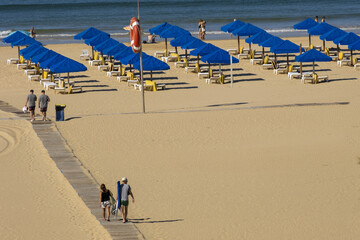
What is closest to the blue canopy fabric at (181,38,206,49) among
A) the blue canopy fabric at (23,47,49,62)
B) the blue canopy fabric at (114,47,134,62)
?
the blue canopy fabric at (114,47,134,62)

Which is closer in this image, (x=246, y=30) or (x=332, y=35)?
(x=332, y=35)

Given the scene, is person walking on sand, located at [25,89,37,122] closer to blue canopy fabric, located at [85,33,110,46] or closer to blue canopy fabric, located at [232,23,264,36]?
blue canopy fabric, located at [85,33,110,46]

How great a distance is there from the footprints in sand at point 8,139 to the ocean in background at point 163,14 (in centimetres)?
3172

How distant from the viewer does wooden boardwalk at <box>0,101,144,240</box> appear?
16781 mm

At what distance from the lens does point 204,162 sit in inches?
872

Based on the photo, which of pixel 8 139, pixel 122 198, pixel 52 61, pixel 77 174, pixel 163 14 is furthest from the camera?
pixel 163 14

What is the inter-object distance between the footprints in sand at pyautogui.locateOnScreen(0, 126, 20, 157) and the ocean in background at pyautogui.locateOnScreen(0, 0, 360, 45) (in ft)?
104

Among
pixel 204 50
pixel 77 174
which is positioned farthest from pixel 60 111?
pixel 204 50

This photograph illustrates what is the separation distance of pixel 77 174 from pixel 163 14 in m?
72.5

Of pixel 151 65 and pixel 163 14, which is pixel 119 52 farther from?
pixel 163 14

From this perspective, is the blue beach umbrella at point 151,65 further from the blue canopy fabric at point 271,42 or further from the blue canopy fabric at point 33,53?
the blue canopy fabric at point 271,42

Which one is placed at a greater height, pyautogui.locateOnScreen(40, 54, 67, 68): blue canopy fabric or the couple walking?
pyautogui.locateOnScreen(40, 54, 67, 68): blue canopy fabric

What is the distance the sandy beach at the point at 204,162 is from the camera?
1739 centimetres

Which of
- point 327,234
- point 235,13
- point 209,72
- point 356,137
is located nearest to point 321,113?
point 356,137
